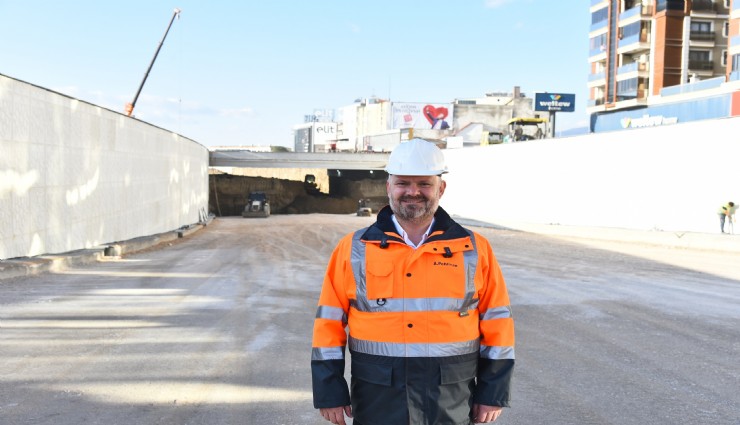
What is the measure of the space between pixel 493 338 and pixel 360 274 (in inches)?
32.1

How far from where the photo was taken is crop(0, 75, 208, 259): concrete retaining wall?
13789 millimetres

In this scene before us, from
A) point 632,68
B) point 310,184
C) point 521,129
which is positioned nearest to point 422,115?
point 310,184

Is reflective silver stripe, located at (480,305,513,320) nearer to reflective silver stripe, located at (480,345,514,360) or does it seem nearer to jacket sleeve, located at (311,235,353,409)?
reflective silver stripe, located at (480,345,514,360)

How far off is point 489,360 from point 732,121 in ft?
73.1

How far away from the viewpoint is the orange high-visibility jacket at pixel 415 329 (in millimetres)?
3514

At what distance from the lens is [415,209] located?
3775 mm

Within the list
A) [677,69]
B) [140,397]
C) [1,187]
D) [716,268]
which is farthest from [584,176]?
[677,69]

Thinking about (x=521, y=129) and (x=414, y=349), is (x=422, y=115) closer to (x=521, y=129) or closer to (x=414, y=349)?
(x=521, y=129)

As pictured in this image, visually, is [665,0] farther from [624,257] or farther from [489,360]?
[489,360]

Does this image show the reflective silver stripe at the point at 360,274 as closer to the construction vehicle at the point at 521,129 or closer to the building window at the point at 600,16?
the construction vehicle at the point at 521,129

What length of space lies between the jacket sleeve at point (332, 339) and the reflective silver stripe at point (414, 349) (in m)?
0.16

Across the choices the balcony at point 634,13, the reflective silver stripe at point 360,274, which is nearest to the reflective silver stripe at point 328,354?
the reflective silver stripe at point 360,274

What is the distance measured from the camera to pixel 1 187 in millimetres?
13234

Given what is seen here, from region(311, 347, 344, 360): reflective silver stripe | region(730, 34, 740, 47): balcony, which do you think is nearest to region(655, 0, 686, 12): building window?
region(730, 34, 740, 47): balcony
